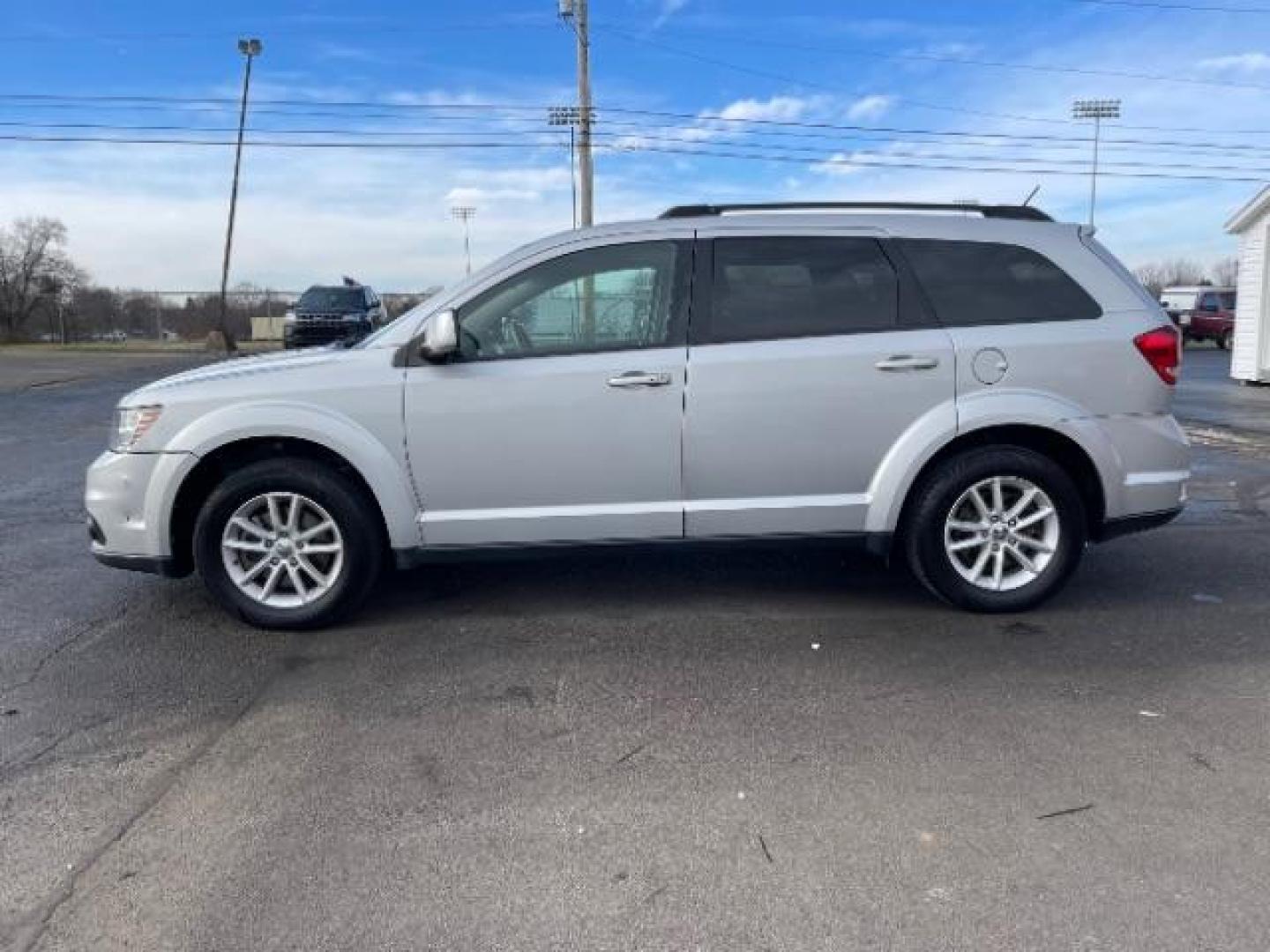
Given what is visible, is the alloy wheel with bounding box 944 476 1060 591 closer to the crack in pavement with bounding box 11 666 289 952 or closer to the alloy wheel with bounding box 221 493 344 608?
the alloy wheel with bounding box 221 493 344 608

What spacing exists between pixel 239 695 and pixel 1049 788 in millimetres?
3013

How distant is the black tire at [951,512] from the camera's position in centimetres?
480

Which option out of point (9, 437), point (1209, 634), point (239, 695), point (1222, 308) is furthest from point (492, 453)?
point (1222, 308)

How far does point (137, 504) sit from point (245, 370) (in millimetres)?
780

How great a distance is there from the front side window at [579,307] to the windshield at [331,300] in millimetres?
22968

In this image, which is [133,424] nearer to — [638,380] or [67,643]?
[67,643]

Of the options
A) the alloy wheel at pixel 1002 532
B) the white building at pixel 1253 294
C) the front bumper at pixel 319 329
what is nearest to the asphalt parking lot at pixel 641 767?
the alloy wheel at pixel 1002 532

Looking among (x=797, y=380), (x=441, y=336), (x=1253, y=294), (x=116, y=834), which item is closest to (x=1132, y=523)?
(x=797, y=380)

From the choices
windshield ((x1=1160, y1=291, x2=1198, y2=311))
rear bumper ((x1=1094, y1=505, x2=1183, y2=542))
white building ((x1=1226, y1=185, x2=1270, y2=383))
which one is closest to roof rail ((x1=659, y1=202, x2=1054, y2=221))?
rear bumper ((x1=1094, y1=505, x2=1183, y2=542))

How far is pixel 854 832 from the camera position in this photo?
296 cm

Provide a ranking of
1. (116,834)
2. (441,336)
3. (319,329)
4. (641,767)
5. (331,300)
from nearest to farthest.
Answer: (116,834) < (641,767) < (441,336) < (319,329) < (331,300)

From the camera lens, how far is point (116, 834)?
2.98 metres

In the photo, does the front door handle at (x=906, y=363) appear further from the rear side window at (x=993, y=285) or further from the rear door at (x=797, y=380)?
the rear side window at (x=993, y=285)

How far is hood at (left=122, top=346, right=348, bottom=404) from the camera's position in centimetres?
464
